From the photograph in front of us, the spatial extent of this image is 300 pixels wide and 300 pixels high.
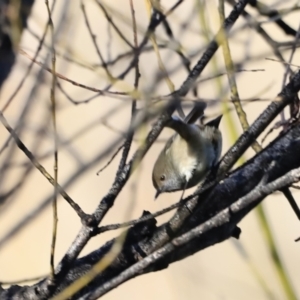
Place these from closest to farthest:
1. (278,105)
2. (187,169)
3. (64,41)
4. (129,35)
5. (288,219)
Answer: (278,105) < (187,169) < (64,41) < (129,35) < (288,219)

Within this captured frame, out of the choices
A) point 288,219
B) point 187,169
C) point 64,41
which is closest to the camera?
point 187,169

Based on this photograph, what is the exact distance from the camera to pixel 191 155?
5.28 feet

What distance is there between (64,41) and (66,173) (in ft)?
2.23

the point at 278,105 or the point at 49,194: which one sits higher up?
the point at 49,194

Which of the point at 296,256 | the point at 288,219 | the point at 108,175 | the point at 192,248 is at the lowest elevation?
the point at 192,248

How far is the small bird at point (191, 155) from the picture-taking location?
5.18ft

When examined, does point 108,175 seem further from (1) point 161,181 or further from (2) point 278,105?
(2) point 278,105

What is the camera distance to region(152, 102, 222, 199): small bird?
158 centimetres

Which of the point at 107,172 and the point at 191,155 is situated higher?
the point at 107,172

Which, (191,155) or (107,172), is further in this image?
(107,172)

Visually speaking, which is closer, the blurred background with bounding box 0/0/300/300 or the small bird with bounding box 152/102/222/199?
the small bird with bounding box 152/102/222/199

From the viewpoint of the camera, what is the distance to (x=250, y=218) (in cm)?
236

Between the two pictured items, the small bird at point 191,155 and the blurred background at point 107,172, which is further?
the blurred background at point 107,172

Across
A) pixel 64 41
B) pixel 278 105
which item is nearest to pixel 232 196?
pixel 278 105
